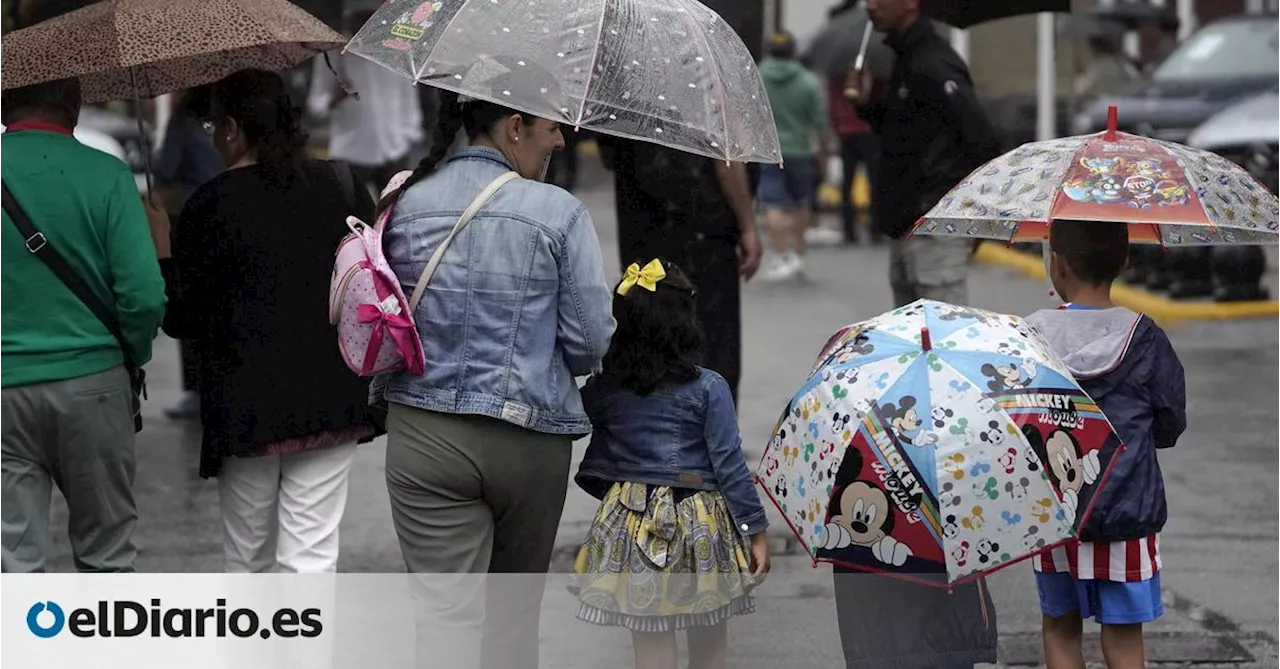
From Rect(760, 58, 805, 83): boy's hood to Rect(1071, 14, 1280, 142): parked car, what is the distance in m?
→ 2.52

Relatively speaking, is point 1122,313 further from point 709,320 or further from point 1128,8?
point 1128,8

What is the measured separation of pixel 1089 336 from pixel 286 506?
2298 millimetres

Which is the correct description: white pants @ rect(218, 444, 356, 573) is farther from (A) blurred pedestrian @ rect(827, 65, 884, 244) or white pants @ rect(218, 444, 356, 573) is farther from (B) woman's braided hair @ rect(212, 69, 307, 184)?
(A) blurred pedestrian @ rect(827, 65, 884, 244)

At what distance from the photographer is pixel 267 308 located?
17.1 ft

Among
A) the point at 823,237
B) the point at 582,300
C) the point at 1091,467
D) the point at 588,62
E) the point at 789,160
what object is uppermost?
the point at 588,62

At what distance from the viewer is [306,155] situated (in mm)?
5336

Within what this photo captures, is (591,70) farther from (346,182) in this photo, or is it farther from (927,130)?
(927,130)

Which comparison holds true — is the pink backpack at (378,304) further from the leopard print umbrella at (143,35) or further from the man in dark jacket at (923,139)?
the man in dark jacket at (923,139)

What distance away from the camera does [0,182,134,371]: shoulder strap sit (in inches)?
196

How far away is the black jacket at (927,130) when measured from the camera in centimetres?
750

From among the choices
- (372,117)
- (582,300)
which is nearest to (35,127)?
(582,300)

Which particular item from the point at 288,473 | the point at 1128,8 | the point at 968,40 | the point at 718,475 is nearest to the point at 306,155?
the point at 288,473

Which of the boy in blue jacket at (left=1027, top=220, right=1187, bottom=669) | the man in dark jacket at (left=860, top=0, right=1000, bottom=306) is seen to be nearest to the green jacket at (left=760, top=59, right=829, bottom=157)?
the man in dark jacket at (left=860, top=0, right=1000, bottom=306)

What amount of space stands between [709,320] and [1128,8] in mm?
13996
